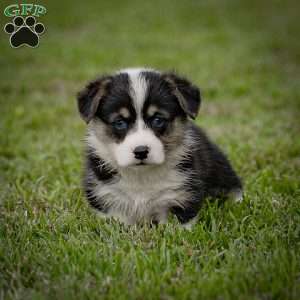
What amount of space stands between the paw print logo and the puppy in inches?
22.5

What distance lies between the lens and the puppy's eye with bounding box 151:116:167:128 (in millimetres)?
4227

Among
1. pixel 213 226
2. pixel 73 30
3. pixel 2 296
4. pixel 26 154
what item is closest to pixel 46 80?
pixel 26 154

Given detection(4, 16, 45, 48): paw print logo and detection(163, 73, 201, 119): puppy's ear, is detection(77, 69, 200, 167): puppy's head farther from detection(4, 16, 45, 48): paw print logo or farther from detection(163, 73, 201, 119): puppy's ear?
detection(4, 16, 45, 48): paw print logo

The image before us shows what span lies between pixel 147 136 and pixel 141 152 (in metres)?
0.14

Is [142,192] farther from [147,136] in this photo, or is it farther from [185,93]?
[185,93]

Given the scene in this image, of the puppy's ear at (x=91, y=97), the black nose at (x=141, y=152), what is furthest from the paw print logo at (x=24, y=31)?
the black nose at (x=141, y=152)

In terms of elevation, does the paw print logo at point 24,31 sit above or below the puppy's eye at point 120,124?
above

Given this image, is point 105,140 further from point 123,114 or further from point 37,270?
point 37,270

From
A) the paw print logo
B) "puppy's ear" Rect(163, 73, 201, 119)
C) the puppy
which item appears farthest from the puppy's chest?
the paw print logo

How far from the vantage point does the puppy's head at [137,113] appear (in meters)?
4.08

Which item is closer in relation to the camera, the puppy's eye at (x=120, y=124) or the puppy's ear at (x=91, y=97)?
the puppy's eye at (x=120, y=124)

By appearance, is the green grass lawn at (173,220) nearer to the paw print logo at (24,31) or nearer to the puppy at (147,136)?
the puppy at (147,136)

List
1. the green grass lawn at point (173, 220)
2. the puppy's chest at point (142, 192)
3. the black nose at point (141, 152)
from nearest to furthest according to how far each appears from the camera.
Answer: the green grass lawn at point (173, 220) < the black nose at point (141, 152) < the puppy's chest at point (142, 192)
